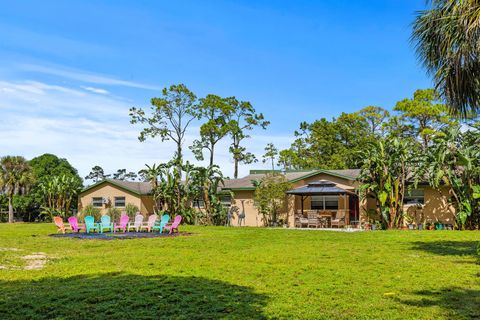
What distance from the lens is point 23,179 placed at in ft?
117

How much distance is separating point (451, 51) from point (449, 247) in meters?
6.57

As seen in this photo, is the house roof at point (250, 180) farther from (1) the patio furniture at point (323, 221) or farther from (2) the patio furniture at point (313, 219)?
(2) the patio furniture at point (313, 219)

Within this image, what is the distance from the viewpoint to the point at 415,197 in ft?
80.0

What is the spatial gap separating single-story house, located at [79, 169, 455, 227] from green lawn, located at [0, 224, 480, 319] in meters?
11.6

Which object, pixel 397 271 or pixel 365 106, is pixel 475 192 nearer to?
pixel 397 271

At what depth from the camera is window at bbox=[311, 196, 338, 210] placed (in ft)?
89.5

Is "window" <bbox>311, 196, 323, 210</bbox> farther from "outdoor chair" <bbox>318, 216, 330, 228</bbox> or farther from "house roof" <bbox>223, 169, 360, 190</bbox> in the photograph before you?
"outdoor chair" <bbox>318, 216, 330, 228</bbox>

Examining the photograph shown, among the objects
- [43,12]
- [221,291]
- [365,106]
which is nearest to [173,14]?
[43,12]

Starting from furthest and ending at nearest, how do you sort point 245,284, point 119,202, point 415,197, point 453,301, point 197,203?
point 119,202 → point 197,203 → point 415,197 → point 245,284 → point 453,301

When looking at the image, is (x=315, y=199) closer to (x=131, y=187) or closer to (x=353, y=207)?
(x=353, y=207)

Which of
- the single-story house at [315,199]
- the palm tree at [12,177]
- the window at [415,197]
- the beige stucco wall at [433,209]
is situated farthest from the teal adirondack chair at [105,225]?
the palm tree at [12,177]

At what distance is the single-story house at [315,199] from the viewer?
23.9m

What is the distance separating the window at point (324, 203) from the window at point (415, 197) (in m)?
4.40

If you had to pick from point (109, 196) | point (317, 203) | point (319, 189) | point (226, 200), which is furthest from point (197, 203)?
point (319, 189)
